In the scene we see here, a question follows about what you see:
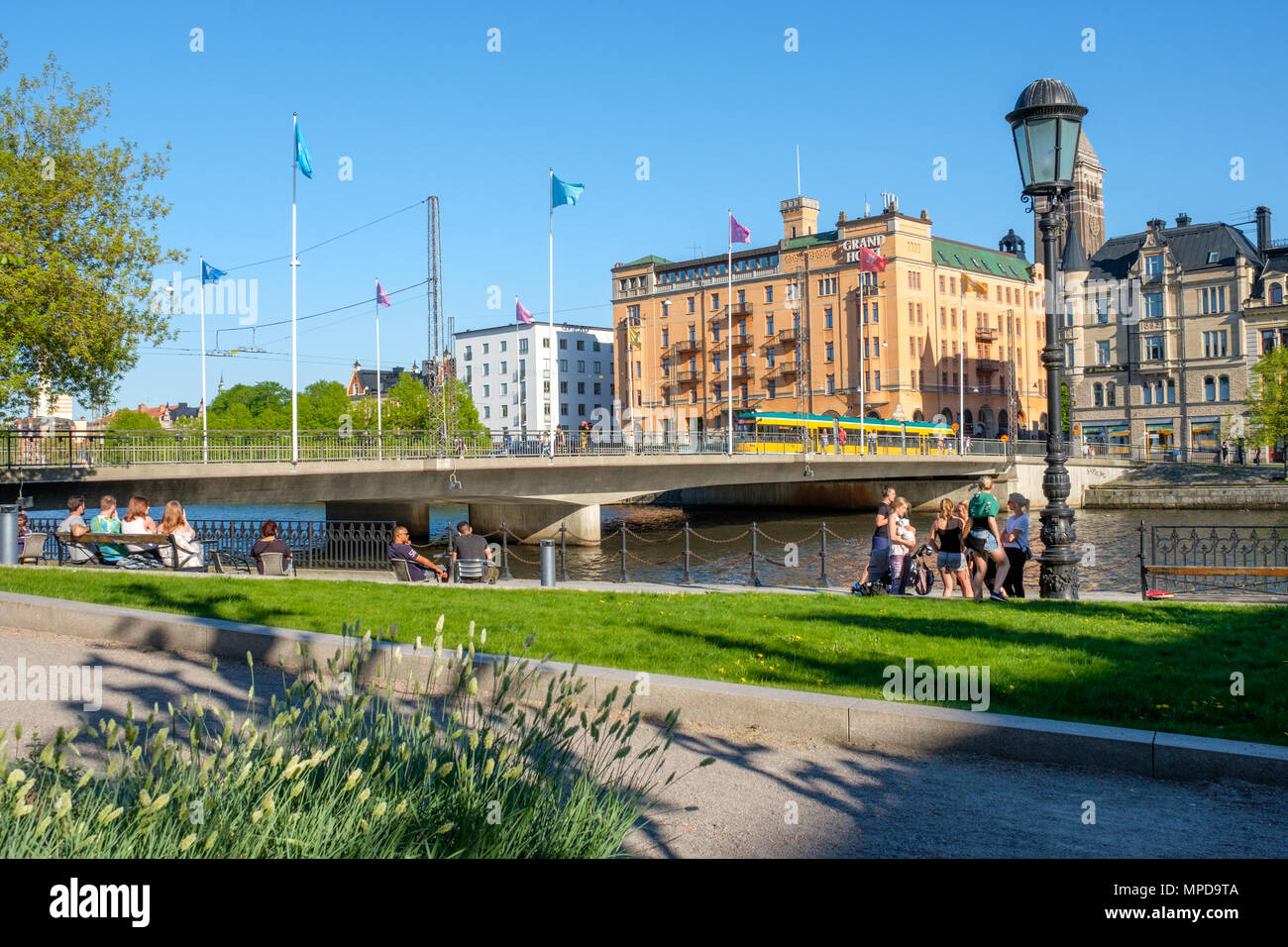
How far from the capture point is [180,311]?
819 inches

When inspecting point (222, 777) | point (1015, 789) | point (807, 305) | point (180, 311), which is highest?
point (807, 305)

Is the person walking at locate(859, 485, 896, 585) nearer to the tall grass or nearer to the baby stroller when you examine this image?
the baby stroller

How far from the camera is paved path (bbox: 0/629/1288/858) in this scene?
520cm

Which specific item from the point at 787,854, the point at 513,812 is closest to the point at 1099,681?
the point at 787,854

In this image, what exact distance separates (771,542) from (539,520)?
33.8 feet

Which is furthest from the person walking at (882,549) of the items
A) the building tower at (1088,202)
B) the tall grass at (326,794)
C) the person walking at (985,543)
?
the building tower at (1088,202)

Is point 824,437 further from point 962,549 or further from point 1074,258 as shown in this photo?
point 1074,258

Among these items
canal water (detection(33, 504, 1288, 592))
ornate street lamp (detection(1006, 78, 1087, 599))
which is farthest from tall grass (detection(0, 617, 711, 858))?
canal water (detection(33, 504, 1288, 592))

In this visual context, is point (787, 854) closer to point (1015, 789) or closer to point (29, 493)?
point (1015, 789)

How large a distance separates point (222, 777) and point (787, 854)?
2.56 meters

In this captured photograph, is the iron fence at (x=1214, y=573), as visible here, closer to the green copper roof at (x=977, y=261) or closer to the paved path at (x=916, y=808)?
the paved path at (x=916, y=808)

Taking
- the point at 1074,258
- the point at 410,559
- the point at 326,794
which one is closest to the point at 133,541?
the point at 410,559
